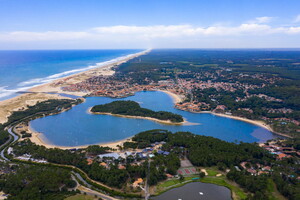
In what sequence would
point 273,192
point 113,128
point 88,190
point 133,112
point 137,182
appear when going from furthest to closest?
→ 1. point 133,112
2. point 113,128
3. point 137,182
4. point 88,190
5. point 273,192

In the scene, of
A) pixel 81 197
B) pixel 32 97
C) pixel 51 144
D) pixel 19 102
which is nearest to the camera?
pixel 81 197

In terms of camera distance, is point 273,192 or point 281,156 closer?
point 273,192

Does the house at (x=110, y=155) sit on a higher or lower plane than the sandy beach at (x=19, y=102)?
lower

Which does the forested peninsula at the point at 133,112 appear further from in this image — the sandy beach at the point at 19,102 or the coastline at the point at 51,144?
the sandy beach at the point at 19,102

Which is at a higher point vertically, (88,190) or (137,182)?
(137,182)

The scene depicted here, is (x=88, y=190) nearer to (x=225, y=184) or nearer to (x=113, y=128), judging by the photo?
(x=225, y=184)

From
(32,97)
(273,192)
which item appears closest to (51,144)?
(273,192)

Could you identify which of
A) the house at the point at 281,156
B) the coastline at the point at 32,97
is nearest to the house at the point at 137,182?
the house at the point at 281,156
